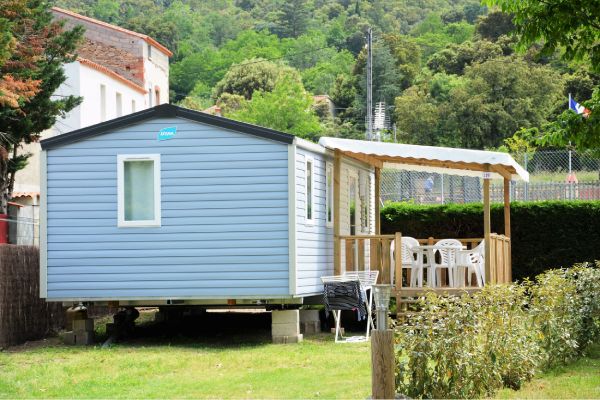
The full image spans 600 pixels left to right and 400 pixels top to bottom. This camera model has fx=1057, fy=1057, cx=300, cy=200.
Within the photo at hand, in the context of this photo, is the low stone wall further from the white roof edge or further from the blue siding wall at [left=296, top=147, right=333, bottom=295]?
the white roof edge

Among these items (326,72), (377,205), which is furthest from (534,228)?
(326,72)

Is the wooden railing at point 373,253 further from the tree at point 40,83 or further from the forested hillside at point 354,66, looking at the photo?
the forested hillside at point 354,66

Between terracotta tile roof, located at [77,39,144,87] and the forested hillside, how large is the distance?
14.9 m

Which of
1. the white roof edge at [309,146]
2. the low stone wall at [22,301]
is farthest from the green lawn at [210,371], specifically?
the white roof edge at [309,146]

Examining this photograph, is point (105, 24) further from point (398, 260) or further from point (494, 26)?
point (494, 26)

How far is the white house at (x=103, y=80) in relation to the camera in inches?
1272

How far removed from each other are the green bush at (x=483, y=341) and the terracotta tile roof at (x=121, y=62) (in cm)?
3182

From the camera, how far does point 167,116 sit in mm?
16516

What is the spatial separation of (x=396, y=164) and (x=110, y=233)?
21.9ft

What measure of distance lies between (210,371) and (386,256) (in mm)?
5660

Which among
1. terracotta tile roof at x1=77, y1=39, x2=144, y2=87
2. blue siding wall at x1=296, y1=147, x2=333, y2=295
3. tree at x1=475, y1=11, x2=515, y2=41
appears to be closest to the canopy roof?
blue siding wall at x1=296, y1=147, x2=333, y2=295

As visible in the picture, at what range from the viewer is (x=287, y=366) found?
43.4ft

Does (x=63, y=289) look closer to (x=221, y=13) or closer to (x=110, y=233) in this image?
(x=110, y=233)

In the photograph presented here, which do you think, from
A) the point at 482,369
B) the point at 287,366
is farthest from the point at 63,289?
the point at 482,369
